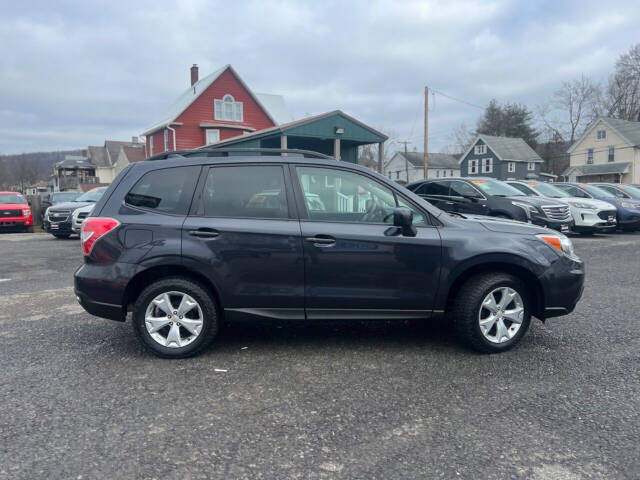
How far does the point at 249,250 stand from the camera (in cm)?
386

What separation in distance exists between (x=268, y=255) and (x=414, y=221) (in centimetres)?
132

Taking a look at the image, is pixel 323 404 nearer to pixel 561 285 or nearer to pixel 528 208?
pixel 561 285

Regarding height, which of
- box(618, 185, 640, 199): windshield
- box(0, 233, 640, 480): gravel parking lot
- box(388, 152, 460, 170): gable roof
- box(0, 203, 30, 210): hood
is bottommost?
box(0, 233, 640, 480): gravel parking lot

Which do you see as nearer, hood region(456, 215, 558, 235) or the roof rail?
hood region(456, 215, 558, 235)

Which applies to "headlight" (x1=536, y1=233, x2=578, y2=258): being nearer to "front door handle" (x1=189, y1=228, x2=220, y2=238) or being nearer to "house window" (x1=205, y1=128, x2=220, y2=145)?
"front door handle" (x1=189, y1=228, x2=220, y2=238)

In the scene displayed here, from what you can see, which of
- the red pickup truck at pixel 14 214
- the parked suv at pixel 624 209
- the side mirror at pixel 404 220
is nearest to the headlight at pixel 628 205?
the parked suv at pixel 624 209

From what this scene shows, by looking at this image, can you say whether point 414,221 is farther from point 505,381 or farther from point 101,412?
point 101,412

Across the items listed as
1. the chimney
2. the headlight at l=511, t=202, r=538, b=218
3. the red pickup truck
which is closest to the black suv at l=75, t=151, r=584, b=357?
the headlight at l=511, t=202, r=538, b=218

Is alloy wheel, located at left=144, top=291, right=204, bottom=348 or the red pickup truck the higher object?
the red pickup truck

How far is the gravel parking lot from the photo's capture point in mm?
2494

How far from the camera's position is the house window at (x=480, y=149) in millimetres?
56444

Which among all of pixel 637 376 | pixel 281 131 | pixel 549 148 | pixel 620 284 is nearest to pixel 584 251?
pixel 620 284

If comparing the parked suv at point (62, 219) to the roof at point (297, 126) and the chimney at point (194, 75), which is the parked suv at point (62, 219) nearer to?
the roof at point (297, 126)

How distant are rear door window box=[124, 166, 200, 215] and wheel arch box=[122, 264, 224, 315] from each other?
49 cm
